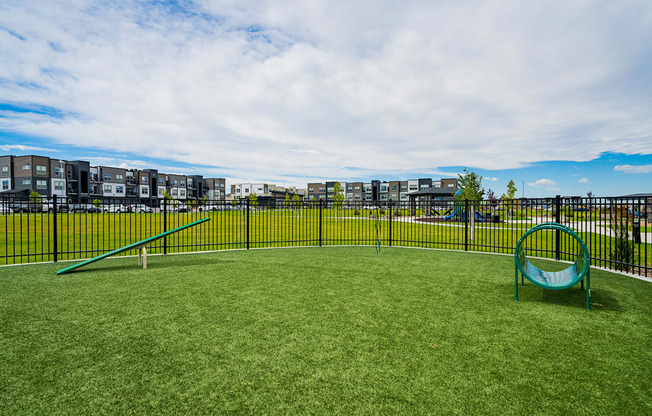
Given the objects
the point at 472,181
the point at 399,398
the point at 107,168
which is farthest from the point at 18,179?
the point at 399,398

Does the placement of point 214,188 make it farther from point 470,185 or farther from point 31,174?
point 470,185

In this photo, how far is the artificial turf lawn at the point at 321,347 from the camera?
2.78 meters

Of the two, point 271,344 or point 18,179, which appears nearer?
point 271,344

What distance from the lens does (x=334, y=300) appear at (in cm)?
550

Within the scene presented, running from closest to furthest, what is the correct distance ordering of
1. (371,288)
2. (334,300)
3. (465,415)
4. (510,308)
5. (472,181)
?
1. (465,415)
2. (510,308)
3. (334,300)
4. (371,288)
5. (472,181)

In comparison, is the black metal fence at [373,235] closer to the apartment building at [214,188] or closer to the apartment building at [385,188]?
the apartment building at [385,188]

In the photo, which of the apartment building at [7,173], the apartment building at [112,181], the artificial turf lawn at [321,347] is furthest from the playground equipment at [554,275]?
the apartment building at [112,181]

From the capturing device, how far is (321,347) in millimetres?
3730

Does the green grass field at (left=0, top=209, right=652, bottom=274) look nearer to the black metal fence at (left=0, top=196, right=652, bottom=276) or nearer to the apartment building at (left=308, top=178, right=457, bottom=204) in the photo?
the black metal fence at (left=0, top=196, right=652, bottom=276)

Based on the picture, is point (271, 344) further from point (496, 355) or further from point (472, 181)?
point (472, 181)

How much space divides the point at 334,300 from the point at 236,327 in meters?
1.80

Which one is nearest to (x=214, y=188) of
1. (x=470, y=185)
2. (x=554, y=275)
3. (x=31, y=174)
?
(x=31, y=174)

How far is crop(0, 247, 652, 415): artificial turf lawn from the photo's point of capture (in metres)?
2.78

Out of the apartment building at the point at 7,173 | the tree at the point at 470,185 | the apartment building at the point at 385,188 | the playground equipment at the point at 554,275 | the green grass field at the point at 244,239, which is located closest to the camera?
the playground equipment at the point at 554,275
